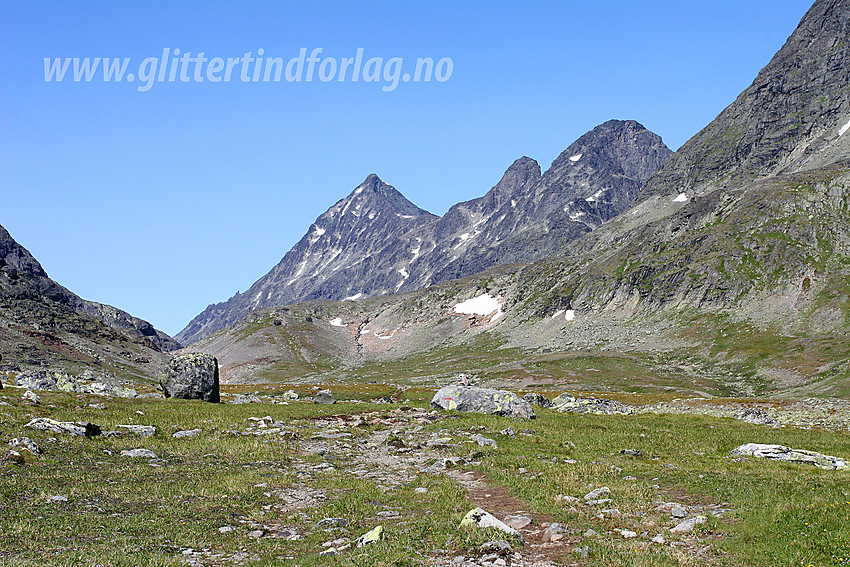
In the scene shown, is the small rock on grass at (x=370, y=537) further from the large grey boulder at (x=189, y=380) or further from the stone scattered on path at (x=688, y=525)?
the large grey boulder at (x=189, y=380)

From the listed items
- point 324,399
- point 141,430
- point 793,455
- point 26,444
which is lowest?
point 793,455

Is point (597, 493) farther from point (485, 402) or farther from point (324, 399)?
point (324, 399)

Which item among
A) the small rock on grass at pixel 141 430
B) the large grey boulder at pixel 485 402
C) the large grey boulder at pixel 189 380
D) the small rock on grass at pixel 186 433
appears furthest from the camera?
the large grey boulder at pixel 189 380

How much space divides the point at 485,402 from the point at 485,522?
36.1 meters

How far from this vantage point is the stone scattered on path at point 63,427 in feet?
103

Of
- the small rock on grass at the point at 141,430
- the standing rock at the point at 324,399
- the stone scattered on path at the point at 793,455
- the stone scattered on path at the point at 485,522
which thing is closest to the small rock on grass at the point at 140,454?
the small rock on grass at the point at 141,430

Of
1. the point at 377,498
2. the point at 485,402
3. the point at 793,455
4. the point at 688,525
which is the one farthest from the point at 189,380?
the point at 688,525

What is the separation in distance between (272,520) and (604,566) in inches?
443

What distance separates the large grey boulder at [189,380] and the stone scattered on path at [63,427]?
27353 mm

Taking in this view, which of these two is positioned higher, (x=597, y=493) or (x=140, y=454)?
(x=140, y=454)

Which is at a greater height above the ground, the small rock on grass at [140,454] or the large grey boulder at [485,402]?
the small rock on grass at [140,454]

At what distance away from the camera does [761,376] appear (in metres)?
162

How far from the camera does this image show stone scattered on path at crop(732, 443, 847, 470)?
29172mm

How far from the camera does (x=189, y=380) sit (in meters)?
60.9
